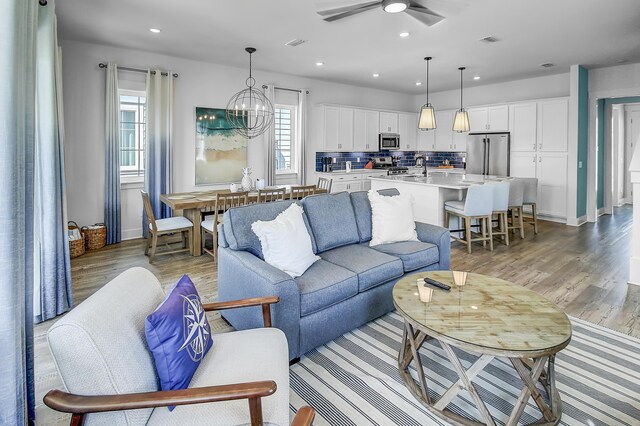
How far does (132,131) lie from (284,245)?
4.23 m

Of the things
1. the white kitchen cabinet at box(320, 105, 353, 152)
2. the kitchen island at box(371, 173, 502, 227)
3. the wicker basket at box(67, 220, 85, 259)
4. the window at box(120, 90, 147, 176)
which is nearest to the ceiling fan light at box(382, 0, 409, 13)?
the kitchen island at box(371, 173, 502, 227)

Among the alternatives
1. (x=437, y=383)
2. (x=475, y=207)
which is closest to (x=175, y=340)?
(x=437, y=383)

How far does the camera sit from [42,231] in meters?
2.96

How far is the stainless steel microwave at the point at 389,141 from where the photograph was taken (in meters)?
8.62

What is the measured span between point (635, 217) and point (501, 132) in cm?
427

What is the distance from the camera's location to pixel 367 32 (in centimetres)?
463

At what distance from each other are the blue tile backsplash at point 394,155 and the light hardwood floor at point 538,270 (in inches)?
131

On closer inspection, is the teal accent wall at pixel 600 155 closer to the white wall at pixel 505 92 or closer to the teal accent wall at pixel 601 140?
the teal accent wall at pixel 601 140

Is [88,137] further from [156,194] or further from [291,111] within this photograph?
[291,111]

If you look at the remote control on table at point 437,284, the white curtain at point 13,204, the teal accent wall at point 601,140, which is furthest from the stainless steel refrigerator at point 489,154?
the white curtain at point 13,204

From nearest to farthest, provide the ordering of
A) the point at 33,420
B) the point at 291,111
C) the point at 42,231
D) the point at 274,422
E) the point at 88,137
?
the point at 274,422
the point at 33,420
the point at 42,231
the point at 88,137
the point at 291,111

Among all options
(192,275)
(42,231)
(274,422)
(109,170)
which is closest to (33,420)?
(274,422)

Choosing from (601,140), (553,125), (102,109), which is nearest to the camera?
(102,109)

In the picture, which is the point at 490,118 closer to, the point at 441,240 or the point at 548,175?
the point at 548,175
